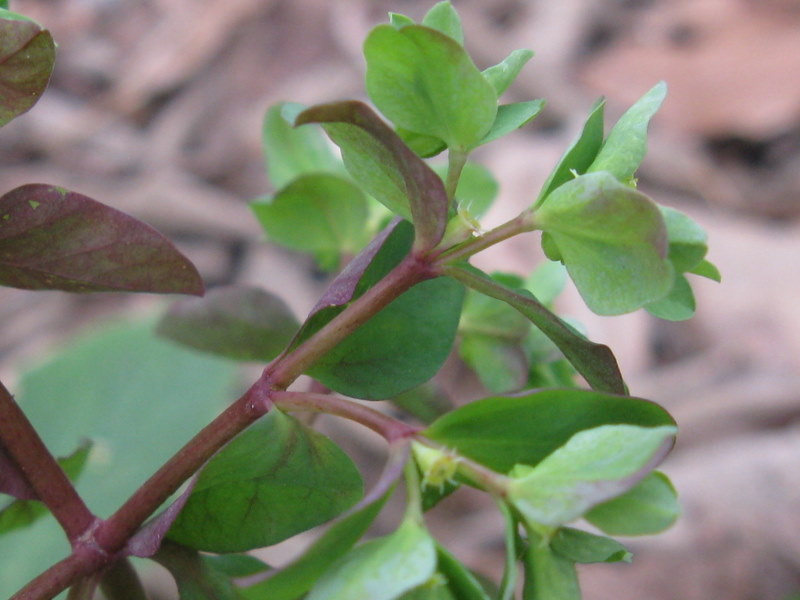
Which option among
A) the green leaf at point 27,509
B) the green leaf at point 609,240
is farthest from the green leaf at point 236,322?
the green leaf at point 609,240

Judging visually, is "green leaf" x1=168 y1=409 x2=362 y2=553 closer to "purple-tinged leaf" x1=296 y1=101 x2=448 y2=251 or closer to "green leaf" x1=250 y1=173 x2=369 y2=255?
"purple-tinged leaf" x1=296 y1=101 x2=448 y2=251

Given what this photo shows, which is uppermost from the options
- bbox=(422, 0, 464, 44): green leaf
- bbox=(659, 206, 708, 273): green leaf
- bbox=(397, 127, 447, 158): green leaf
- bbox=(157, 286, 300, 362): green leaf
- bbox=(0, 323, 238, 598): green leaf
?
bbox=(422, 0, 464, 44): green leaf

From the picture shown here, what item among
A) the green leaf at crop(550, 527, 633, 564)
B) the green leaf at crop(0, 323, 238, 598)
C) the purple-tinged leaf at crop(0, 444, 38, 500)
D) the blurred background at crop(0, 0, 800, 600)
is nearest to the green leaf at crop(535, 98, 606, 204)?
the green leaf at crop(550, 527, 633, 564)

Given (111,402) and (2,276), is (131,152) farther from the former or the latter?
(2,276)

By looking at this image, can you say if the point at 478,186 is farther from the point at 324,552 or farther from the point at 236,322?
the point at 324,552

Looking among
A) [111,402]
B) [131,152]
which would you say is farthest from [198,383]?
[131,152]

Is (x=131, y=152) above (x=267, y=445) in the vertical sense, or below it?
below

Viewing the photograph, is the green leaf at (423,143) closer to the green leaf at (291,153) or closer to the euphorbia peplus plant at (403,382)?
the euphorbia peplus plant at (403,382)
